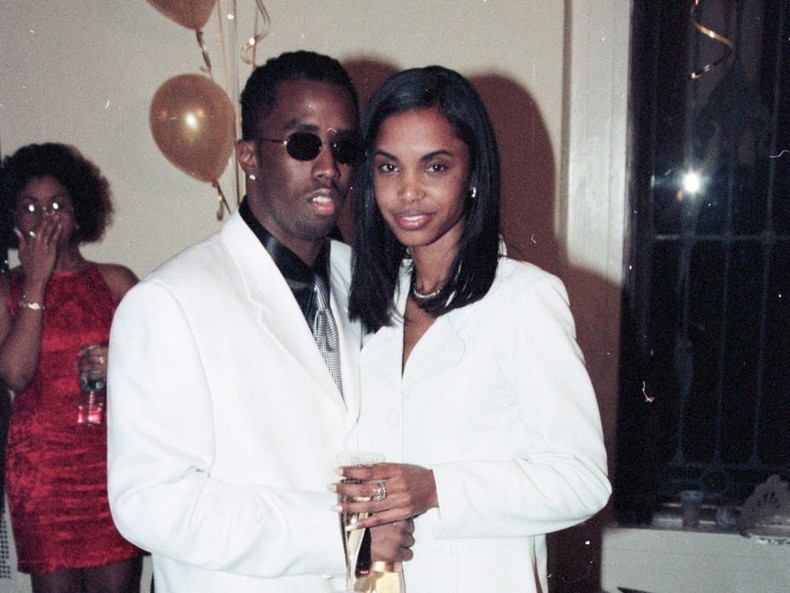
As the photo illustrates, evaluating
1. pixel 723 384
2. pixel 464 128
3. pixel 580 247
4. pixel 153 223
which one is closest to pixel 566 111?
pixel 580 247

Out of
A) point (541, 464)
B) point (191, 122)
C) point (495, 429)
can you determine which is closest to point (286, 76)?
point (495, 429)

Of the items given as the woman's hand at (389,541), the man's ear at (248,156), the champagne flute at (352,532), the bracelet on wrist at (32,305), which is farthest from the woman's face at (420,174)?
the bracelet on wrist at (32,305)

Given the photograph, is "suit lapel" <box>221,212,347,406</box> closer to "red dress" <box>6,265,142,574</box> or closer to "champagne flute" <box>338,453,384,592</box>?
"champagne flute" <box>338,453,384,592</box>

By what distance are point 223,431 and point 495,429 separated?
577 mm

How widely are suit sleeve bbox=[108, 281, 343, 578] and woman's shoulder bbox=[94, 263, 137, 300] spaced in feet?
5.83

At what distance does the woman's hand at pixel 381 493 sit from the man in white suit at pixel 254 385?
59mm

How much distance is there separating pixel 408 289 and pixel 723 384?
85.7 inches

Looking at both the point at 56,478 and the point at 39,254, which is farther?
the point at 39,254

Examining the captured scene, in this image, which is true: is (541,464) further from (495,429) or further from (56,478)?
(56,478)

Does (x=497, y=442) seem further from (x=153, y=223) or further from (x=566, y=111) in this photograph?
(x=153, y=223)

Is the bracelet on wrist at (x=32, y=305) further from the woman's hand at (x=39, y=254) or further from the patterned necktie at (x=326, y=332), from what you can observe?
the patterned necktie at (x=326, y=332)

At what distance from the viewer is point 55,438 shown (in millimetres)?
2924

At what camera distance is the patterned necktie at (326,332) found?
1.81 metres

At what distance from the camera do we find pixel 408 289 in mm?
1957
